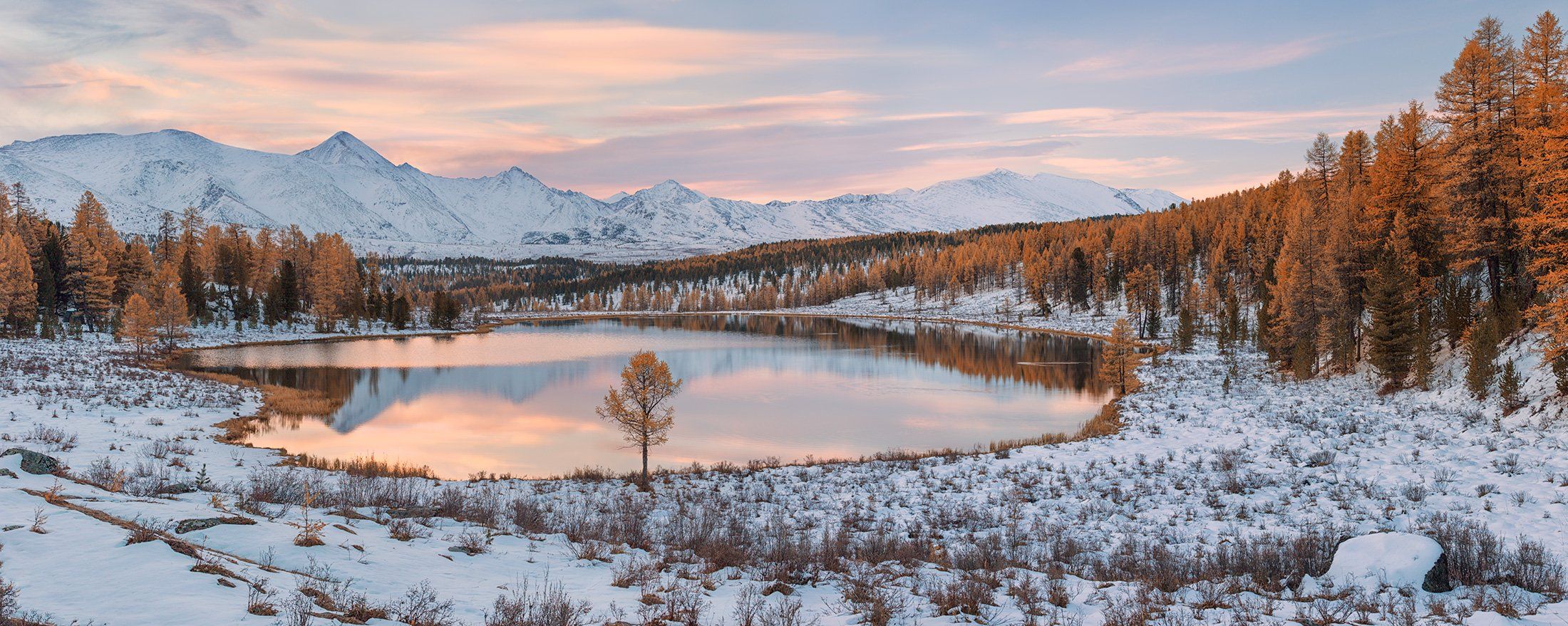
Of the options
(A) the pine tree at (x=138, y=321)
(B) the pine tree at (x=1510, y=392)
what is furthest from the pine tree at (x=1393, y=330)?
(A) the pine tree at (x=138, y=321)

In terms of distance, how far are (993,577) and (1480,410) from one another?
24.2m

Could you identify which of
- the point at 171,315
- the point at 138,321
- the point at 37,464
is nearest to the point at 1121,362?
the point at 37,464

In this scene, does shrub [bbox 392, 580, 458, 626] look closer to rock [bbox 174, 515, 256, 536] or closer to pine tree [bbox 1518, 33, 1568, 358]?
rock [bbox 174, 515, 256, 536]

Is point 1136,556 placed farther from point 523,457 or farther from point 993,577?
point 523,457

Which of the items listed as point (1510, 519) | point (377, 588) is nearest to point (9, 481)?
point (377, 588)

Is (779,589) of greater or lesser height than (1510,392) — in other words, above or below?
below

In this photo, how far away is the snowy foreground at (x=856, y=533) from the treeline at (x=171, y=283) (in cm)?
5065

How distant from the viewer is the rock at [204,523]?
32.4 feet

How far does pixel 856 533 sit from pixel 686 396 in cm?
3369

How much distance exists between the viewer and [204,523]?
10188mm

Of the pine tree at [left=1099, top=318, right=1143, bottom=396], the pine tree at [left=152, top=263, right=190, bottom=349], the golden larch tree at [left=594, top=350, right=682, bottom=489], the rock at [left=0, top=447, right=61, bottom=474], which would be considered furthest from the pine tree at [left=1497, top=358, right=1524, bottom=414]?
the pine tree at [left=152, top=263, right=190, bottom=349]

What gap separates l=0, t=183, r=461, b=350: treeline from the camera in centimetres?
6600

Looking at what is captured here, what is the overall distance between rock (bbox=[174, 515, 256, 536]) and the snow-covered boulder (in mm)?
15787

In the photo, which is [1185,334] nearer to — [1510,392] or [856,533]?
[1510,392]
